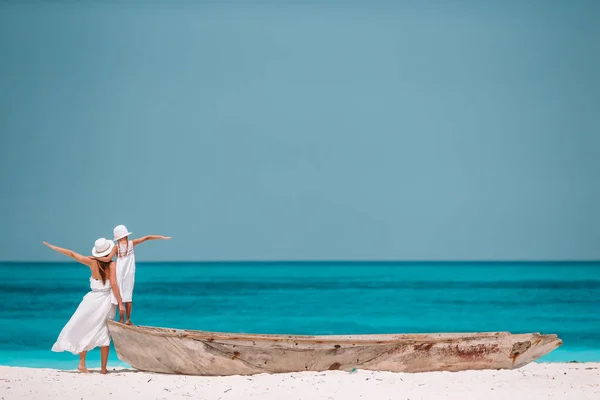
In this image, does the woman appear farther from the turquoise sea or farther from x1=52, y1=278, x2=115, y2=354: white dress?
the turquoise sea

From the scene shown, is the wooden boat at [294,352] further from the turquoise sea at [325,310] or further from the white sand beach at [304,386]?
the turquoise sea at [325,310]

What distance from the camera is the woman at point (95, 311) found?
8117mm

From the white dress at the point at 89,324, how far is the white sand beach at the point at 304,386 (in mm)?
348

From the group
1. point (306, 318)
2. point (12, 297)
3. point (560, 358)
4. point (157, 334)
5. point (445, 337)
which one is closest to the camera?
point (157, 334)

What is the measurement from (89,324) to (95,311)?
0.48 ft

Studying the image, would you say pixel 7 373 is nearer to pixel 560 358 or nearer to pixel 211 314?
pixel 560 358

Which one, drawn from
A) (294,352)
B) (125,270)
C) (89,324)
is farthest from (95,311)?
(294,352)

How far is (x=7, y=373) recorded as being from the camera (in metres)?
8.65

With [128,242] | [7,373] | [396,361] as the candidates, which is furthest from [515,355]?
[7,373]

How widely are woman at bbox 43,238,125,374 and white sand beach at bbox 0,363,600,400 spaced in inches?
14.4

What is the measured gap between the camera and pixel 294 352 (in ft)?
27.0

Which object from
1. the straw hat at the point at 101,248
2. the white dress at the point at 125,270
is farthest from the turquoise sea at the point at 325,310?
the straw hat at the point at 101,248

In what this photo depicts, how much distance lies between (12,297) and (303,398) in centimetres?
2771

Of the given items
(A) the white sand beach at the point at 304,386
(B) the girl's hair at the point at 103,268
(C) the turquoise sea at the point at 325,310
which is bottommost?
(A) the white sand beach at the point at 304,386
